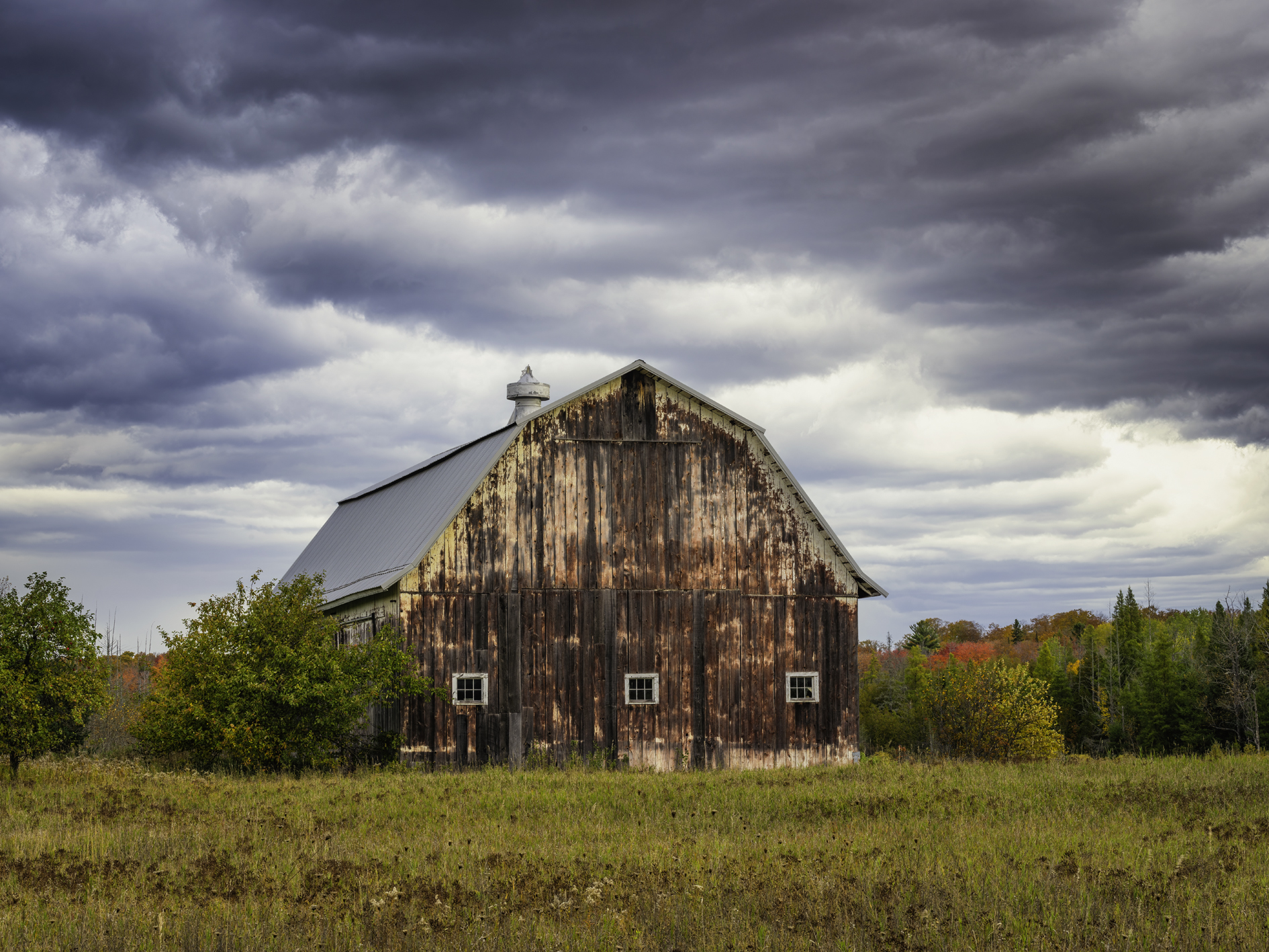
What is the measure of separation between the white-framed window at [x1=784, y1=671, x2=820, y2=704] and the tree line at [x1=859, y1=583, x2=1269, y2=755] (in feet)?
71.6

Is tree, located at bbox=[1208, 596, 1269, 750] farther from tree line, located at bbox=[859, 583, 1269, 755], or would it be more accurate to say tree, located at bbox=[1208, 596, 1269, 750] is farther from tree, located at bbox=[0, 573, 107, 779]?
tree, located at bbox=[0, 573, 107, 779]

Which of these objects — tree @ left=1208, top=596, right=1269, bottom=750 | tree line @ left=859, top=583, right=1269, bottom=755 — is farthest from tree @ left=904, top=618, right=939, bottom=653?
tree @ left=1208, top=596, right=1269, bottom=750

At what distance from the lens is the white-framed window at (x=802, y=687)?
23000mm

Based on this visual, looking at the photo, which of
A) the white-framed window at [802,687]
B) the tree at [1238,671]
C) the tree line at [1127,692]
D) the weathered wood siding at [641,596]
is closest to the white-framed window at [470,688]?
the weathered wood siding at [641,596]

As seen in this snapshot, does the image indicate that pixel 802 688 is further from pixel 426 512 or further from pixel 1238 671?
pixel 1238 671

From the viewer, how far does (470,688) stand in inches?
844

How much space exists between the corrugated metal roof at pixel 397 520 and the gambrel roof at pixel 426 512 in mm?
26

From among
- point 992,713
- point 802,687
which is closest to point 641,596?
point 802,687

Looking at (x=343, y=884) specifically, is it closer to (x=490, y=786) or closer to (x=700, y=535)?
(x=490, y=786)

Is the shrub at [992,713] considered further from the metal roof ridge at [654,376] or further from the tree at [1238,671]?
the metal roof ridge at [654,376]

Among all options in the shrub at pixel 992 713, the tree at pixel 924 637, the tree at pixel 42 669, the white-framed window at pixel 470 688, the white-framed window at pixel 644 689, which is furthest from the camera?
the tree at pixel 924 637

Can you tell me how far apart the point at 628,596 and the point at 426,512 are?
4.88m

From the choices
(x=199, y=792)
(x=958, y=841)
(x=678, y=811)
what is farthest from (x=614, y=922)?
(x=199, y=792)

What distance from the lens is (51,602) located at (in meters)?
19.1
